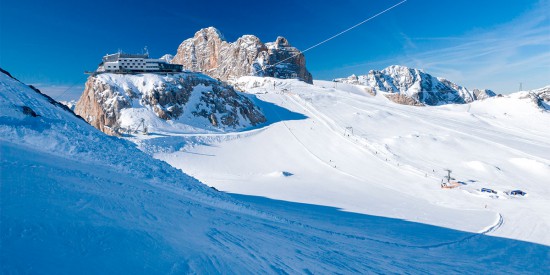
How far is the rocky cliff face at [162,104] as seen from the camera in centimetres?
4994

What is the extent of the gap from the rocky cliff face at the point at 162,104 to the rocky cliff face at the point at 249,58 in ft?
231

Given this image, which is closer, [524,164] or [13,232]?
[13,232]

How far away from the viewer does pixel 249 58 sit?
138 meters

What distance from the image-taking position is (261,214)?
13.2 m

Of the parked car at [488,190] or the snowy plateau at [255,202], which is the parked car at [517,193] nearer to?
the snowy plateau at [255,202]

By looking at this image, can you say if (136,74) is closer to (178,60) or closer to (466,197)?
(466,197)

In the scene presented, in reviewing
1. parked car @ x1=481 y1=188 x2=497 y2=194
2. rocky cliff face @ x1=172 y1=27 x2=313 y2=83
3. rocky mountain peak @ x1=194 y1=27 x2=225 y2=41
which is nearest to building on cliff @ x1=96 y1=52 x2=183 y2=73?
parked car @ x1=481 y1=188 x2=497 y2=194

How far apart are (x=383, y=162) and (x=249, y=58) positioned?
109618mm

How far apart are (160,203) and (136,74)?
57672 mm

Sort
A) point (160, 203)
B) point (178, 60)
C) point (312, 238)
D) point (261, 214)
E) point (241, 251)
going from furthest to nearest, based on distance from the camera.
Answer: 1. point (178, 60)
2. point (261, 214)
3. point (312, 238)
4. point (160, 203)
5. point (241, 251)

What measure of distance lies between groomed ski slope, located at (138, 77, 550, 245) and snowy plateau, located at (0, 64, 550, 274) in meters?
0.26

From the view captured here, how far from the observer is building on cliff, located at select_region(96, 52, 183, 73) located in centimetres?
6347

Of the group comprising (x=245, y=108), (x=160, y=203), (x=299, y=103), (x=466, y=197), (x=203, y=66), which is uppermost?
(x=203, y=66)

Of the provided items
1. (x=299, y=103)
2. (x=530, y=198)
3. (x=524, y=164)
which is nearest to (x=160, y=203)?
(x=530, y=198)
